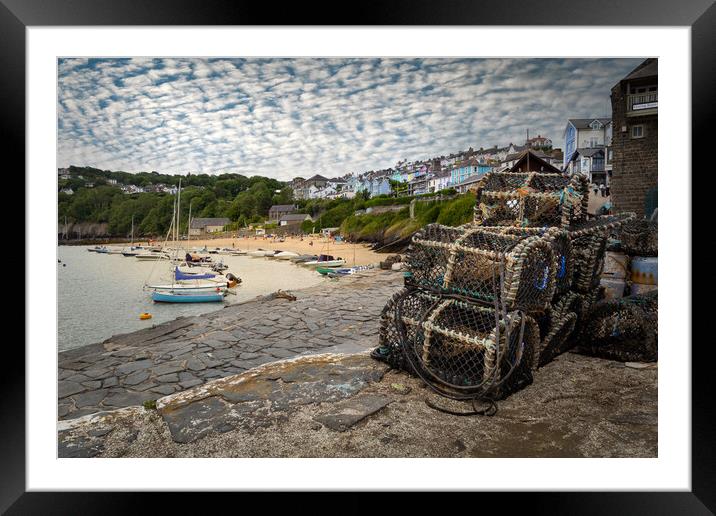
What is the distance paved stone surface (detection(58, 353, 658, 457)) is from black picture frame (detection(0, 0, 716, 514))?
0.75 ft

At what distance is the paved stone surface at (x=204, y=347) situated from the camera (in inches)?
119

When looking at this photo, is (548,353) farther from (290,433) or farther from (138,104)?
(138,104)

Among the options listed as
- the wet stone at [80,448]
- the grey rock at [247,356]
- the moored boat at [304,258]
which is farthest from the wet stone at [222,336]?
the moored boat at [304,258]

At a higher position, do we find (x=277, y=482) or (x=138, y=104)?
(x=138, y=104)

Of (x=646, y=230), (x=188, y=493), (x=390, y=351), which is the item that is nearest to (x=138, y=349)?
(x=188, y=493)

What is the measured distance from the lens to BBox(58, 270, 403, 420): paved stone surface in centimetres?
302

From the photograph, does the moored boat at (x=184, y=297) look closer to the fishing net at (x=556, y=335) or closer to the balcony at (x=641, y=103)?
the fishing net at (x=556, y=335)

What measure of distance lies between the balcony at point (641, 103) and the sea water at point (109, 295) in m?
6.03

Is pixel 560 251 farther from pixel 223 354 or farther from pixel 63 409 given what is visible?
pixel 63 409

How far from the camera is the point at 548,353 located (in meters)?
3.01

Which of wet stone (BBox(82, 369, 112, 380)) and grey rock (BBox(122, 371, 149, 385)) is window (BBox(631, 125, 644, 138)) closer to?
grey rock (BBox(122, 371, 149, 385))

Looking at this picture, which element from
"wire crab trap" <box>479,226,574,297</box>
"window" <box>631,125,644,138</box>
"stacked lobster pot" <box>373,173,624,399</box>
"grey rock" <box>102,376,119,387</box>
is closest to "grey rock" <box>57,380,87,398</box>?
"grey rock" <box>102,376,119,387</box>
